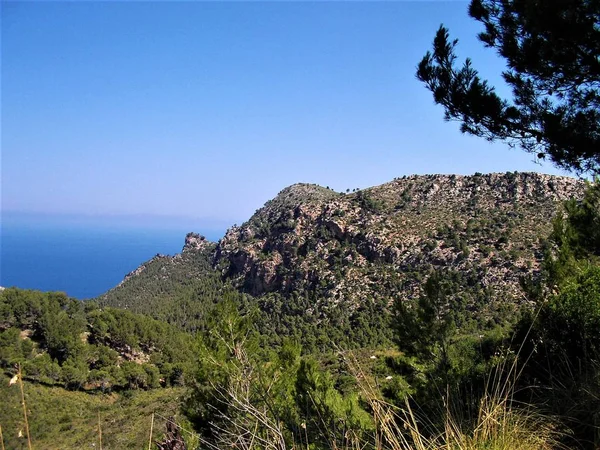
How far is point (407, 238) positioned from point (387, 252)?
262cm

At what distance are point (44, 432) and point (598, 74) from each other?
2442cm

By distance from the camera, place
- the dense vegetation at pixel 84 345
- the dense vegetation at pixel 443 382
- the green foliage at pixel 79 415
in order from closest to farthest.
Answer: the dense vegetation at pixel 443 382 < the green foliage at pixel 79 415 < the dense vegetation at pixel 84 345

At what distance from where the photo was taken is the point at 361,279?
4153 cm

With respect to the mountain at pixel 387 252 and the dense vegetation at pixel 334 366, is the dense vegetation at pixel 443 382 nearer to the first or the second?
the dense vegetation at pixel 334 366

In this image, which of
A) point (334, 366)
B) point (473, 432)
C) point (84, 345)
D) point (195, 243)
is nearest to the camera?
point (473, 432)

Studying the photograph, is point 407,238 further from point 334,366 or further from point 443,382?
point 443,382

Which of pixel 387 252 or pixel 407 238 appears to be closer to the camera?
pixel 387 252

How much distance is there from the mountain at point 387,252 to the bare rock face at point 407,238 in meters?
0.12

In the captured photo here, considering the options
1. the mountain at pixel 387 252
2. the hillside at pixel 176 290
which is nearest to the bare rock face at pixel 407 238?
the mountain at pixel 387 252

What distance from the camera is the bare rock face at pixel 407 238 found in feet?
112

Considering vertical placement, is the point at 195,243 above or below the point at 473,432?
below

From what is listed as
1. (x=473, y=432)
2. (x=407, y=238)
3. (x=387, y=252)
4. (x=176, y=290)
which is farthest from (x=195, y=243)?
(x=473, y=432)

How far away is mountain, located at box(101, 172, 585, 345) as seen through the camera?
32500 millimetres

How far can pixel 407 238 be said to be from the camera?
40969 millimetres
